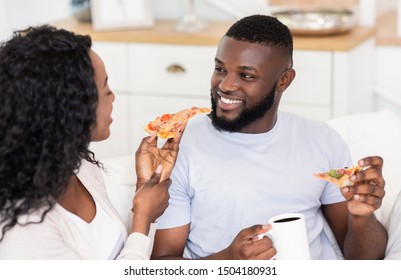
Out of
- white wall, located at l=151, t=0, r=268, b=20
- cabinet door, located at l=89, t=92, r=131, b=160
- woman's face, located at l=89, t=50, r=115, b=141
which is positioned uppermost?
woman's face, located at l=89, t=50, r=115, b=141

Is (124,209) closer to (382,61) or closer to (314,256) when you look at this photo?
(314,256)

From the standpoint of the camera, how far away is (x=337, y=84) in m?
3.16

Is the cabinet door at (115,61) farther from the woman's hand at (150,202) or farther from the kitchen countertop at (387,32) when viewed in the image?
the woman's hand at (150,202)

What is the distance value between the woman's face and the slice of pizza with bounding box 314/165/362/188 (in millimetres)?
502

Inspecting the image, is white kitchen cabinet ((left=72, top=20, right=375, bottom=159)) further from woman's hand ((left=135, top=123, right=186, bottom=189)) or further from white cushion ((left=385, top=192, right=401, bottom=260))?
woman's hand ((left=135, top=123, right=186, bottom=189))

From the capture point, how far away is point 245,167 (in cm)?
190

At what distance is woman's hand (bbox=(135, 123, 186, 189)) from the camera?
181cm

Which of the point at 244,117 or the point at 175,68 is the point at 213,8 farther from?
the point at 244,117

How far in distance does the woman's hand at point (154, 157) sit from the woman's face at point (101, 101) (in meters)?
0.21

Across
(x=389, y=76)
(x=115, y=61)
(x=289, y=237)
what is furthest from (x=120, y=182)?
(x=389, y=76)

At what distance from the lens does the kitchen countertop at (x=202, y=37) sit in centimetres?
316

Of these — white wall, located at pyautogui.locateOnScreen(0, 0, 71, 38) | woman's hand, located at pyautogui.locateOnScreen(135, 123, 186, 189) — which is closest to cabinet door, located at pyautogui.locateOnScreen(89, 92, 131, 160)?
white wall, located at pyautogui.locateOnScreen(0, 0, 71, 38)

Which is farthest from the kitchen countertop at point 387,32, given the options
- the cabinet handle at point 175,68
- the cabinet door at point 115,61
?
the cabinet door at point 115,61

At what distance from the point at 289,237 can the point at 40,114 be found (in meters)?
0.55
